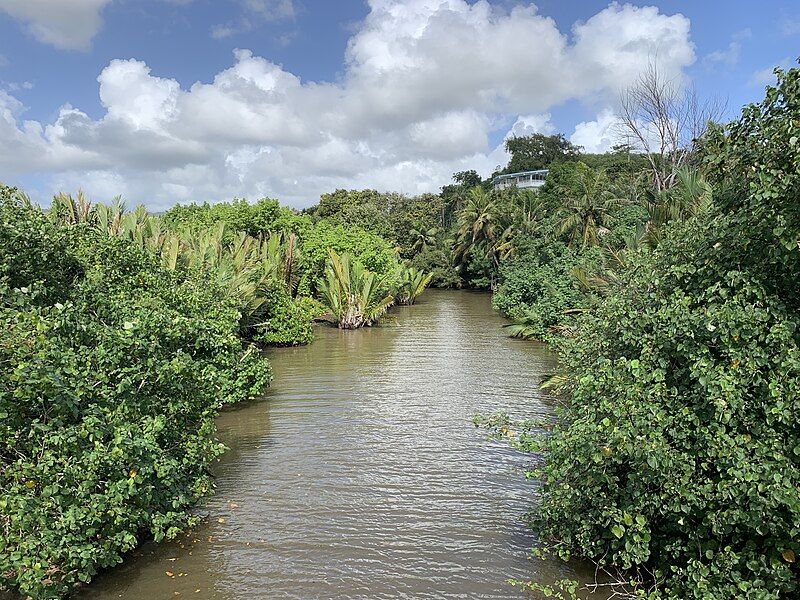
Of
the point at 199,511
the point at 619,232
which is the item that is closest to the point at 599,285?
the point at 619,232

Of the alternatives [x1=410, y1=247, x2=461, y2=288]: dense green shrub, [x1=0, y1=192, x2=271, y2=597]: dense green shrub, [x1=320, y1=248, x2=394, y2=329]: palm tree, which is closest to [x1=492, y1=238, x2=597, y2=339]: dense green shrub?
[x1=320, y1=248, x2=394, y2=329]: palm tree

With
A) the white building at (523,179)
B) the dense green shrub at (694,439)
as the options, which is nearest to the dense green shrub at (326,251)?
the dense green shrub at (694,439)

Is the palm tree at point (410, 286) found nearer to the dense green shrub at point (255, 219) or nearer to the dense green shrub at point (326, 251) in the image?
the dense green shrub at point (326, 251)

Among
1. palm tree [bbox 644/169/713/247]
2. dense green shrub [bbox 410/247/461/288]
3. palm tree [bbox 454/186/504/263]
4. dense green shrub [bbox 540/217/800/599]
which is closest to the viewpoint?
dense green shrub [bbox 540/217/800/599]

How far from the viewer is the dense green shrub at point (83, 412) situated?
5.13 m

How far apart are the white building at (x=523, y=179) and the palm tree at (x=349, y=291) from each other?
4589 cm

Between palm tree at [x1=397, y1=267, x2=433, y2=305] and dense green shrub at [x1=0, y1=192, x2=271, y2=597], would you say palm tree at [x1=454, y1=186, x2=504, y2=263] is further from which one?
dense green shrub at [x1=0, y1=192, x2=271, y2=597]

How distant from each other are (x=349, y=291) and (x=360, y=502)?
16.8 metres

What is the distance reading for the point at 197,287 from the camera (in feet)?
34.1

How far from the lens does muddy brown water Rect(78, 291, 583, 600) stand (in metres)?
6.30

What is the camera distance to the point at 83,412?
5.61m

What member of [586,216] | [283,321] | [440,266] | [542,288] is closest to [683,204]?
[542,288]

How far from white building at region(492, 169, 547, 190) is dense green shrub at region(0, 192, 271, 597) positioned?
63190mm

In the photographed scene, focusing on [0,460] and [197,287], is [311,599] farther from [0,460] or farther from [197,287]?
[197,287]
